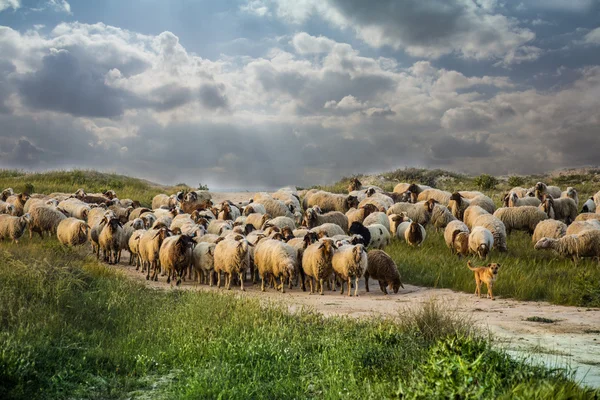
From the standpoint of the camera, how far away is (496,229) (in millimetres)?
20344

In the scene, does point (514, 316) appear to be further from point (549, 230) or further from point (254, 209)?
point (254, 209)

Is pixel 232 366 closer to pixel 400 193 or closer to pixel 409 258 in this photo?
pixel 409 258

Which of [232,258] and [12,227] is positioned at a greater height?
[12,227]

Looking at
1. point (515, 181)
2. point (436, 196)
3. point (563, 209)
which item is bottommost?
point (563, 209)

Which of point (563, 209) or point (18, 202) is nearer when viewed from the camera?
point (563, 209)

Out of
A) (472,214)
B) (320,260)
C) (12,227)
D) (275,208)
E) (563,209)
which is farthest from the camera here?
(275,208)

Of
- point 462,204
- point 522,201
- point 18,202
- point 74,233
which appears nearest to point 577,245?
point 462,204

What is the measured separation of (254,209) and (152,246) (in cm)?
777

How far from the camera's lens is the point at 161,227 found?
19359 millimetres

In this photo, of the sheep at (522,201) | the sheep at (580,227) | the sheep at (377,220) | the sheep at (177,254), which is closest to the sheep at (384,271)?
the sheep at (177,254)

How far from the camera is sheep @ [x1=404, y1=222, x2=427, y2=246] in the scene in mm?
21219

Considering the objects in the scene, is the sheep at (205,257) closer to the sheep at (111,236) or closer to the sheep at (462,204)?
the sheep at (111,236)

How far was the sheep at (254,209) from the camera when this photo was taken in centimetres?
2508

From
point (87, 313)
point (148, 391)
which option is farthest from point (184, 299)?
point (148, 391)
